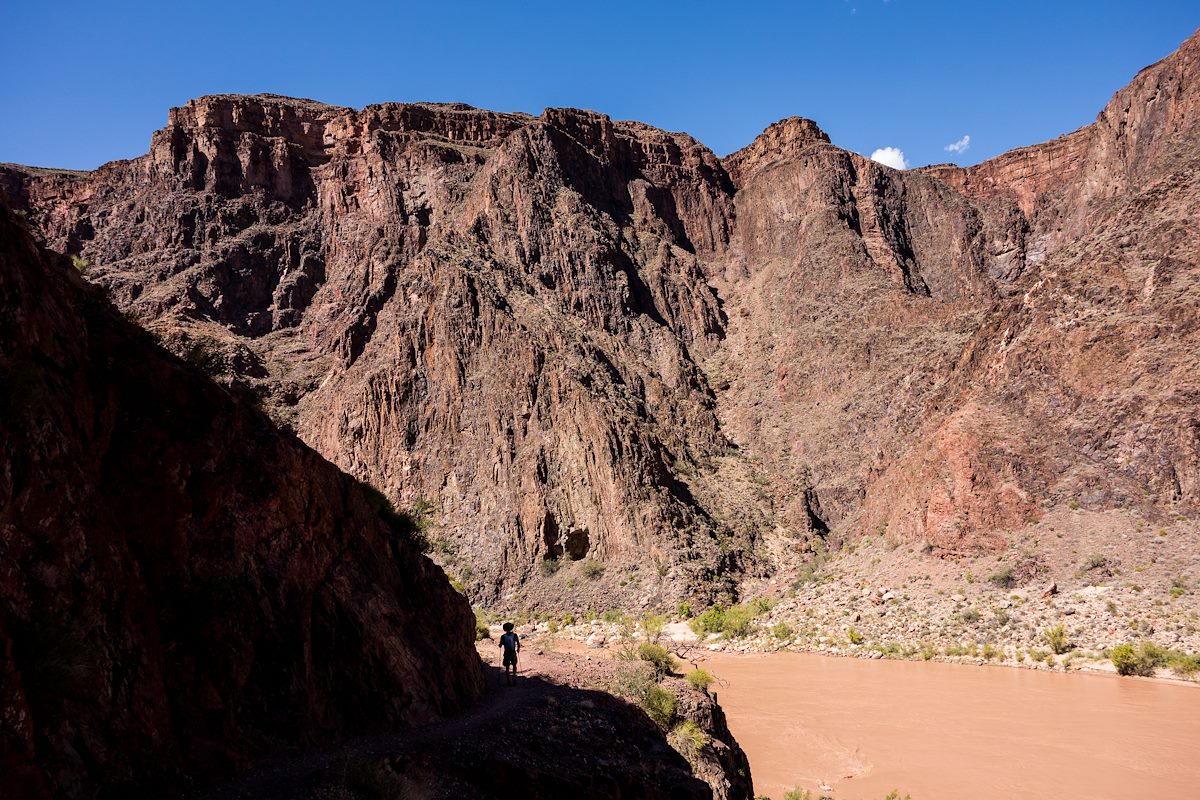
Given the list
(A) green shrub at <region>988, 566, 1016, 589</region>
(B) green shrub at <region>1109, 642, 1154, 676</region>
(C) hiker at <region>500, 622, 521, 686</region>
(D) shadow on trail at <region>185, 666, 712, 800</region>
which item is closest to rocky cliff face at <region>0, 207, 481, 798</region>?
(D) shadow on trail at <region>185, 666, 712, 800</region>

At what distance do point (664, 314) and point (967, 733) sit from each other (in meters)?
53.6

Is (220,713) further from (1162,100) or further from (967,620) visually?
(1162,100)

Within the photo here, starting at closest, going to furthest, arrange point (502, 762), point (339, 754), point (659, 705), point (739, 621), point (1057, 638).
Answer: point (339, 754), point (502, 762), point (659, 705), point (1057, 638), point (739, 621)

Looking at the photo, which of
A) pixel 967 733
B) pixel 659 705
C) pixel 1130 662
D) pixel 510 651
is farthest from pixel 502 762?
pixel 1130 662

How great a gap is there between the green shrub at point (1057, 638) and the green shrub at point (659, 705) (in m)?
20.3

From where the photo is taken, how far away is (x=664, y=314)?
71.5 m

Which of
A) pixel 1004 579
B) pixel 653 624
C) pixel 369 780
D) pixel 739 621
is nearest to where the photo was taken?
pixel 369 780

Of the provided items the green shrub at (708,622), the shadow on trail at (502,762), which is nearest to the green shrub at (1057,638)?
the green shrub at (708,622)

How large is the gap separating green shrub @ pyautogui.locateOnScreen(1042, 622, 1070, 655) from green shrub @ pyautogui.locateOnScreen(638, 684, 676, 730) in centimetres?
2026

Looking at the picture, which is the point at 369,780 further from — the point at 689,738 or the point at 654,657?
the point at 654,657

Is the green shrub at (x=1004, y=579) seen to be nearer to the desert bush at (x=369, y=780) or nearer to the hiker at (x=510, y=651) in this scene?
the hiker at (x=510, y=651)

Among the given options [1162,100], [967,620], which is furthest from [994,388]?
[1162,100]

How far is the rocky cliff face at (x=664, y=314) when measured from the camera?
40.0 meters

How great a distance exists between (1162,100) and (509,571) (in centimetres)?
6581
